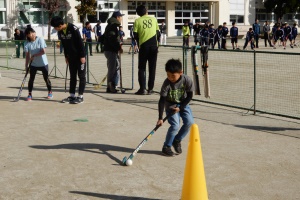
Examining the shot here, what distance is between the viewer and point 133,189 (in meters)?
5.11

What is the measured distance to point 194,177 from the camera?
4.54m

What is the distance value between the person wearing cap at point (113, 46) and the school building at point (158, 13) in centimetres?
3339

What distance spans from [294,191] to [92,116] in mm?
4698

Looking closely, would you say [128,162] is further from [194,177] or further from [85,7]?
[85,7]

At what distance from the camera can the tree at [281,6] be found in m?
55.5

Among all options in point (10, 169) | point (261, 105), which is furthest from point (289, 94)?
point (10, 169)

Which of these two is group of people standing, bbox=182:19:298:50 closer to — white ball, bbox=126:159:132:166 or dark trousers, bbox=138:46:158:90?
dark trousers, bbox=138:46:158:90

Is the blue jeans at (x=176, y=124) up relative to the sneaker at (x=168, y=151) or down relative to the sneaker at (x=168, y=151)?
up

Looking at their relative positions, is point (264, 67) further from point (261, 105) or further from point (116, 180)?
point (116, 180)

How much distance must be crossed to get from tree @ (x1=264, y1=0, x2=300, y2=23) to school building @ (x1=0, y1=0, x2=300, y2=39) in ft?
5.95

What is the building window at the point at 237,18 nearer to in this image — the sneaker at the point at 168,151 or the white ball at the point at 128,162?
the sneaker at the point at 168,151

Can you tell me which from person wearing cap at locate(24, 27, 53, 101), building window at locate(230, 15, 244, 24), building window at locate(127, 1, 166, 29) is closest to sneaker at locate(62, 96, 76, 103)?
person wearing cap at locate(24, 27, 53, 101)

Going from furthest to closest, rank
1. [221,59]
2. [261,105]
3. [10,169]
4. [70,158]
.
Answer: [221,59], [261,105], [70,158], [10,169]

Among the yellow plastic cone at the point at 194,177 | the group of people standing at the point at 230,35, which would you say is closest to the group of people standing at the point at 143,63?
the yellow plastic cone at the point at 194,177
